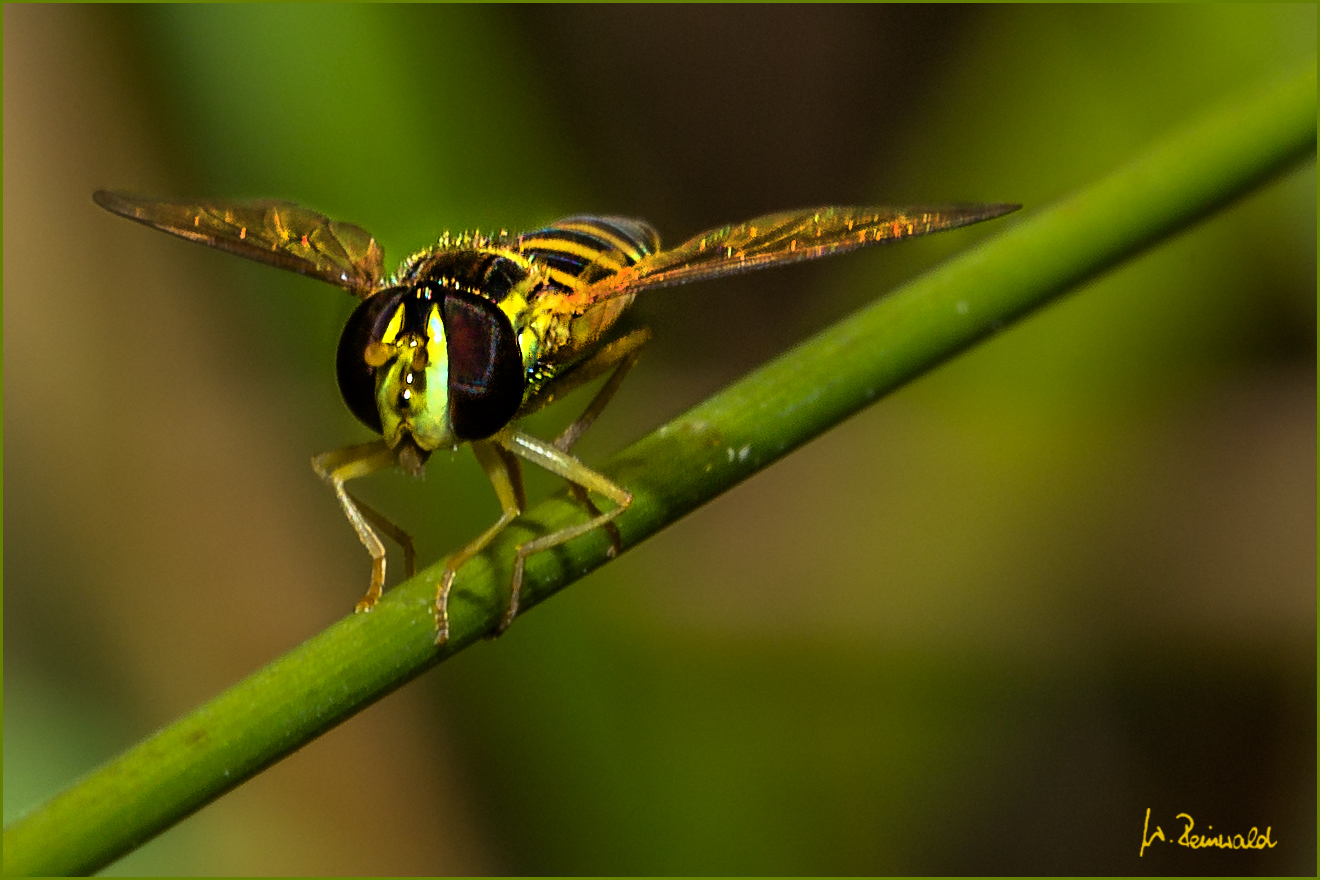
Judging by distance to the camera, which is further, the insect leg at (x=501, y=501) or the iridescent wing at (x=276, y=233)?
the iridescent wing at (x=276, y=233)

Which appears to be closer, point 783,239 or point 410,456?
point 410,456

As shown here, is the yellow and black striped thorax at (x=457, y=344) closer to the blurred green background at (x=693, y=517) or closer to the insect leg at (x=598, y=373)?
the insect leg at (x=598, y=373)

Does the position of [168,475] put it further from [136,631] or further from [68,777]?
[68,777]

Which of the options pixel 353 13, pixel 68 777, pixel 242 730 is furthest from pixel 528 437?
pixel 68 777

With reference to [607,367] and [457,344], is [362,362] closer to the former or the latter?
[457,344]

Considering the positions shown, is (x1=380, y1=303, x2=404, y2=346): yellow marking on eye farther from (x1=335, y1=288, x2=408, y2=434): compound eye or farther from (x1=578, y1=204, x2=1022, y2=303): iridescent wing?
(x1=578, y1=204, x2=1022, y2=303): iridescent wing
